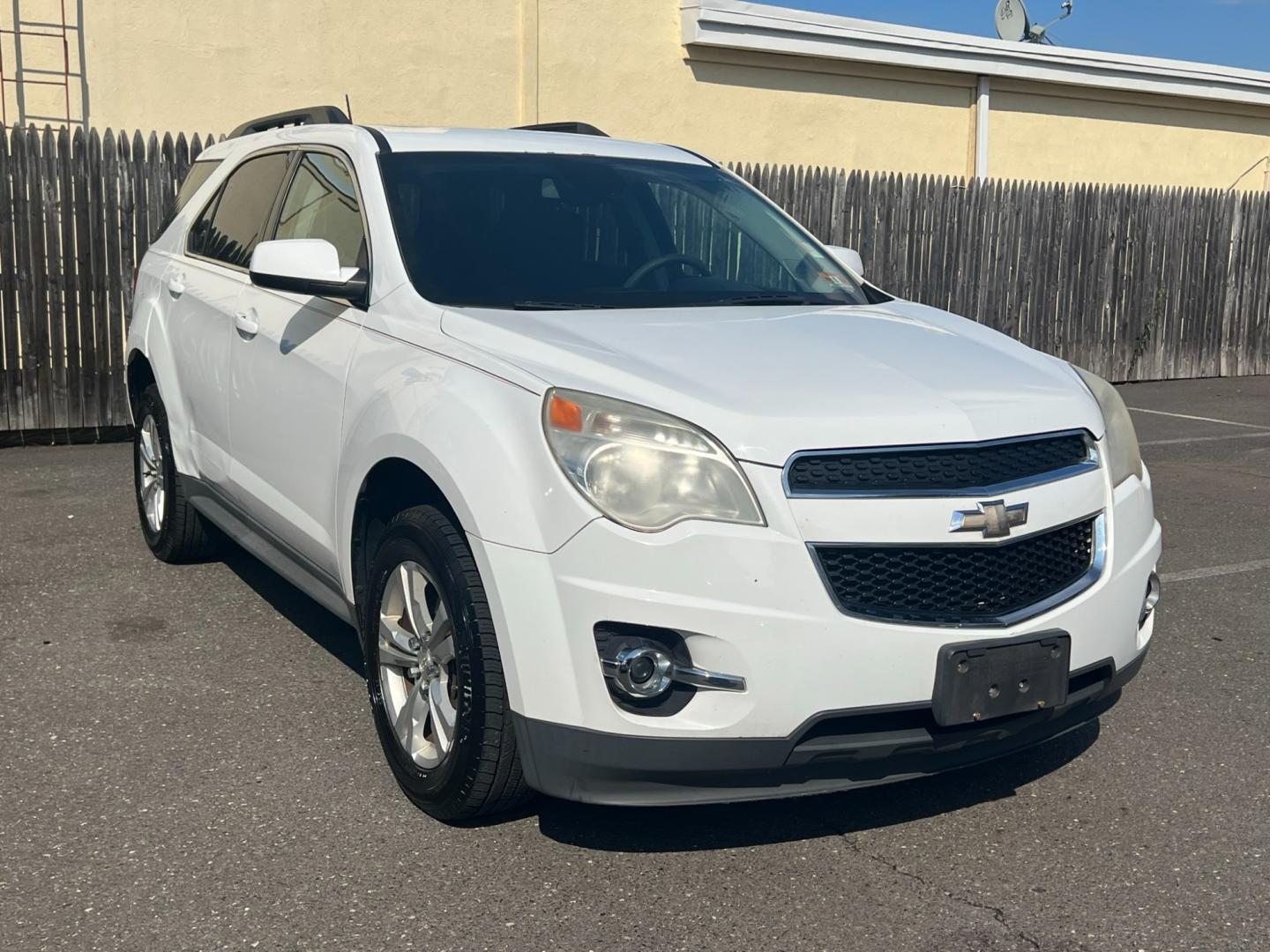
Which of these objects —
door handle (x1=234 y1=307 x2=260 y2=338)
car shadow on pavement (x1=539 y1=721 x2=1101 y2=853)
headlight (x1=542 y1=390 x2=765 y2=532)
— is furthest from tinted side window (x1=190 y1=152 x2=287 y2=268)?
car shadow on pavement (x1=539 y1=721 x2=1101 y2=853)

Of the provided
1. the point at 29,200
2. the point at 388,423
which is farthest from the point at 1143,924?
the point at 29,200

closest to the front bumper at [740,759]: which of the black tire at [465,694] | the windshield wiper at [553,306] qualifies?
the black tire at [465,694]

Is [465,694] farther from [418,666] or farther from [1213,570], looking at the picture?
[1213,570]

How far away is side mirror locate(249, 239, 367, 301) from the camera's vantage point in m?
Result: 3.90

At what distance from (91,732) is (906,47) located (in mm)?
13473

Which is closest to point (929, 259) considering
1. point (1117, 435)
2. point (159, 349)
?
point (159, 349)

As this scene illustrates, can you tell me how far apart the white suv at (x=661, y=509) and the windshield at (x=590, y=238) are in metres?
0.02

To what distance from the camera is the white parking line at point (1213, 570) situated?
6.14m

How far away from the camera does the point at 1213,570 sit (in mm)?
6285

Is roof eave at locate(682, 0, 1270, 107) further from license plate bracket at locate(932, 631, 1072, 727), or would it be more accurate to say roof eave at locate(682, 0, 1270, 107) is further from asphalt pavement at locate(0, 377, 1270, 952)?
license plate bracket at locate(932, 631, 1072, 727)

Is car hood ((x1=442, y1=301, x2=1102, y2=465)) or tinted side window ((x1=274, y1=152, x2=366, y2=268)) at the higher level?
tinted side window ((x1=274, y1=152, x2=366, y2=268))

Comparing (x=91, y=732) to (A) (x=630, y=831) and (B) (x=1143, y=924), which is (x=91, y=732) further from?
(B) (x=1143, y=924)

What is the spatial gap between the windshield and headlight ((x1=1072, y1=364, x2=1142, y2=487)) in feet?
3.05

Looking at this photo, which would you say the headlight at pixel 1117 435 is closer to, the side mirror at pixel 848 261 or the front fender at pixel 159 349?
the side mirror at pixel 848 261
